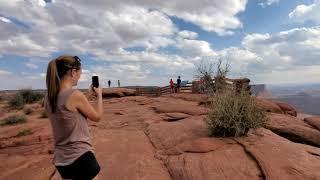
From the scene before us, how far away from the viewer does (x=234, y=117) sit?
8.23 meters

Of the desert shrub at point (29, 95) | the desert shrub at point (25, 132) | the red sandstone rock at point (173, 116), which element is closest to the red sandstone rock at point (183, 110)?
the red sandstone rock at point (173, 116)

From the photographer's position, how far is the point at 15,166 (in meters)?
8.41

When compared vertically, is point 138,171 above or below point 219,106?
below

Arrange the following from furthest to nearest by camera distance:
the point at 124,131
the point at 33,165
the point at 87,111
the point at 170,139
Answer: the point at 124,131 < the point at 170,139 < the point at 33,165 < the point at 87,111

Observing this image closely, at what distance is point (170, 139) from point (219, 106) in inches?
63.7

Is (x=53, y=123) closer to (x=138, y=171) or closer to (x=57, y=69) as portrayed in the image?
(x=57, y=69)

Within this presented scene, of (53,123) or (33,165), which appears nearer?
(53,123)

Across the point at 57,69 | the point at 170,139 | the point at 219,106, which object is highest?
the point at 57,69

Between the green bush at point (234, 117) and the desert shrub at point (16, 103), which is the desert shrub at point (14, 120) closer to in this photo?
the green bush at point (234, 117)

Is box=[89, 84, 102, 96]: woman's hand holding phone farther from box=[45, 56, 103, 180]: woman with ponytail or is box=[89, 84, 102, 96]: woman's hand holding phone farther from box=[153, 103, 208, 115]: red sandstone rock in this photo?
box=[153, 103, 208, 115]: red sandstone rock

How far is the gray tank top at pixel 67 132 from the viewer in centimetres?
318

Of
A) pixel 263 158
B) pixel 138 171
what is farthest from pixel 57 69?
pixel 263 158

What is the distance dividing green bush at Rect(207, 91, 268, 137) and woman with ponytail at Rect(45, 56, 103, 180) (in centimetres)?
541

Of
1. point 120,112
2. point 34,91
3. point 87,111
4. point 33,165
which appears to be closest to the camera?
point 87,111
